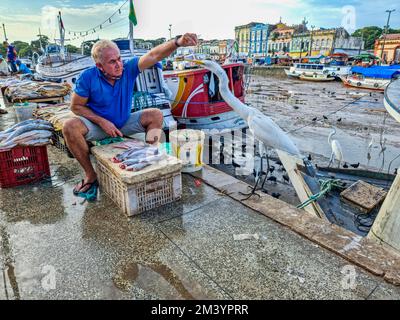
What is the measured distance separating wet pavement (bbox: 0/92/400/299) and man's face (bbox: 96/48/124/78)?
1.43m

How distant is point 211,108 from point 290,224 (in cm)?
737

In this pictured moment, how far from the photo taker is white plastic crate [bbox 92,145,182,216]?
261 cm

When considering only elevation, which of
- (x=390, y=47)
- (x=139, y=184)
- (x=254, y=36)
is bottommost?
(x=139, y=184)

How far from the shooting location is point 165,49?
2928 mm

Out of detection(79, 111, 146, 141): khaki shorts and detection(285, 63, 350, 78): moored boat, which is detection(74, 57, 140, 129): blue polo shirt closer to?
detection(79, 111, 146, 141): khaki shorts

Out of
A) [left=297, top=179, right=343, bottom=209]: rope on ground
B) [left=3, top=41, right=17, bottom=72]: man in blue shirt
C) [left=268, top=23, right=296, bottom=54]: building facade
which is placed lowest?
[left=297, top=179, right=343, bottom=209]: rope on ground

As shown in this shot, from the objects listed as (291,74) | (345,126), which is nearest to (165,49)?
(345,126)

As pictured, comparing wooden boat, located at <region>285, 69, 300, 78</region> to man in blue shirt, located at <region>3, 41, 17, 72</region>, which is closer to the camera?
man in blue shirt, located at <region>3, 41, 17, 72</region>

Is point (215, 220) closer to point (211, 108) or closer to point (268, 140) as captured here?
point (268, 140)

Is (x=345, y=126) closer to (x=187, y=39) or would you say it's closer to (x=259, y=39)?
(x=187, y=39)

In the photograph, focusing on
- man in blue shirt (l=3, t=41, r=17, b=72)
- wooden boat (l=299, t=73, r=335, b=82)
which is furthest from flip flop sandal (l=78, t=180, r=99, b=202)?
wooden boat (l=299, t=73, r=335, b=82)

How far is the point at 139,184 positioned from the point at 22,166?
5.83 ft

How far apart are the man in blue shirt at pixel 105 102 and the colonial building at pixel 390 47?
56.2 m

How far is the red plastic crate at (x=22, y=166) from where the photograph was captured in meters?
3.25
